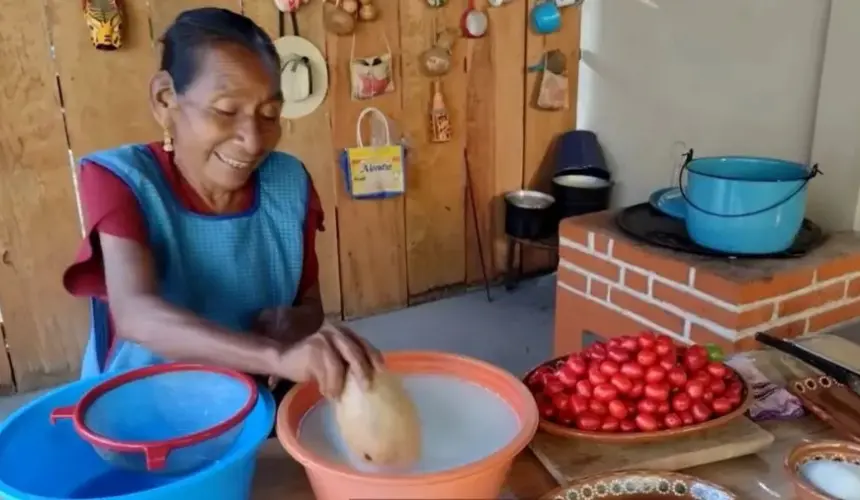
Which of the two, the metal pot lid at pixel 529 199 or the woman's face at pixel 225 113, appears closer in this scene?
the woman's face at pixel 225 113

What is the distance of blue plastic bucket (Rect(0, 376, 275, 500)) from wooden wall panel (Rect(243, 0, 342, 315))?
1.88 meters

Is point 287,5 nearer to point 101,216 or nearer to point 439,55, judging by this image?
point 439,55

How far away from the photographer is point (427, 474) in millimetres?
668

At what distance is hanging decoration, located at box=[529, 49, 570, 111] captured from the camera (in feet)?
9.92

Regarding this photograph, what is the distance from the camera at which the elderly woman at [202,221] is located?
0.99 metres

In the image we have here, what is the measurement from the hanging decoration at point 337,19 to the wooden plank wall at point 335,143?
0.10ft

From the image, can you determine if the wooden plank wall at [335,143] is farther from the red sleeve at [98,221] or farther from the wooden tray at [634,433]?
the wooden tray at [634,433]

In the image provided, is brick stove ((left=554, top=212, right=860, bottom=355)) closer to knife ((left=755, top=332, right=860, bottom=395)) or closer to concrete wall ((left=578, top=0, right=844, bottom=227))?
concrete wall ((left=578, top=0, right=844, bottom=227))

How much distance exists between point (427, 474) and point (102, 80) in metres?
2.06

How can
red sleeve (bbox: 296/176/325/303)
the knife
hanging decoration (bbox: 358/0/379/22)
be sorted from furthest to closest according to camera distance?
hanging decoration (bbox: 358/0/379/22), red sleeve (bbox: 296/176/325/303), the knife

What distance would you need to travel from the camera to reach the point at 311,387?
84 centimetres

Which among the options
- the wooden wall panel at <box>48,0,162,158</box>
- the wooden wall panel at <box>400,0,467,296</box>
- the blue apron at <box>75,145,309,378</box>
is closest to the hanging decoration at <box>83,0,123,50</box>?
the wooden wall panel at <box>48,0,162,158</box>

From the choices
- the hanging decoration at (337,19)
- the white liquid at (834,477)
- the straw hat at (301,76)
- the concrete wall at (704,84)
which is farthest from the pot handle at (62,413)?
the hanging decoration at (337,19)

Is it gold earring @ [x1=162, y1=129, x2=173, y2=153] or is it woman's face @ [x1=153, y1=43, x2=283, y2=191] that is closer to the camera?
woman's face @ [x1=153, y1=43, x2=283, y2=191]
